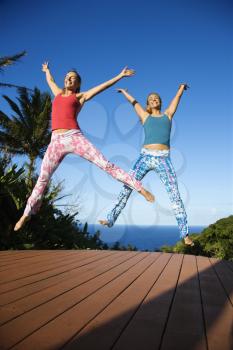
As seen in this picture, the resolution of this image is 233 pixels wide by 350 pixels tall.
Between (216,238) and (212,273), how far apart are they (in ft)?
15.1

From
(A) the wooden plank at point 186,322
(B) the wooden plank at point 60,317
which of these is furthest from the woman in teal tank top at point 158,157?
(B) the wooden plank at point 60,317

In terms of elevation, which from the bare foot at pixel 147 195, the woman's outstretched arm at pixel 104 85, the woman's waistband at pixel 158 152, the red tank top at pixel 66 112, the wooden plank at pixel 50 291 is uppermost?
the woman's outstretched arm at pixel 104 85

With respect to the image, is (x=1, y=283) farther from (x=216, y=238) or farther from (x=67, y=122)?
(x=216, y=238)

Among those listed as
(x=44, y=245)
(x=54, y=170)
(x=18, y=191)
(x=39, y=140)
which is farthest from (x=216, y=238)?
(x=39, y=140)

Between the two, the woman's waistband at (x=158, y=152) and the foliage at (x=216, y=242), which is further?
the foliage at (x=216, y=242)

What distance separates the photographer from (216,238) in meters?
8.03

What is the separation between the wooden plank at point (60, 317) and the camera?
1.45 metres

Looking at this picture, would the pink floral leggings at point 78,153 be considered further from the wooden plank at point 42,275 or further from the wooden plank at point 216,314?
the wooden plank at point 216,314

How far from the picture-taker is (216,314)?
194cm

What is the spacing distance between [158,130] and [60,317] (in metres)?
3.76

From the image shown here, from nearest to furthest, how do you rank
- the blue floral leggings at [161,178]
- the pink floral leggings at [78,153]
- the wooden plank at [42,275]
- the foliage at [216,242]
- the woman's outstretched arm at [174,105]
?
the wooden plank at [42,275] < the pink floral leggings at [78,153] < the blue floral leggings at [161,178] < the woman's outstretched arm at [174,105] < the foliage at [216,242]

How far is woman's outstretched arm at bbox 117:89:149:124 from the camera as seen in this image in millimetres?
5457

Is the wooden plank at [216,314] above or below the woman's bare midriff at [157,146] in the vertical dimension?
below

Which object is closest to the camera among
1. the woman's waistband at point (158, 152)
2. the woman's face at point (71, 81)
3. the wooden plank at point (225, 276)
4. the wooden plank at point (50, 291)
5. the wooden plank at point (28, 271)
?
the wooden plank at point (50, 291)
